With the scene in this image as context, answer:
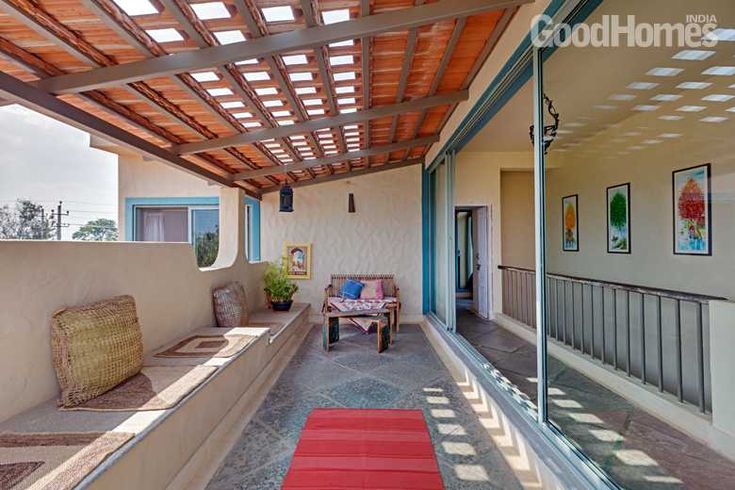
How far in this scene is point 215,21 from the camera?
2074mm

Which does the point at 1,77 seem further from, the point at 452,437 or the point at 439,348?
the point at 439,348

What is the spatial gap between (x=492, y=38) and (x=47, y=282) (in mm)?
3488

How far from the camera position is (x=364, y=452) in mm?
2498

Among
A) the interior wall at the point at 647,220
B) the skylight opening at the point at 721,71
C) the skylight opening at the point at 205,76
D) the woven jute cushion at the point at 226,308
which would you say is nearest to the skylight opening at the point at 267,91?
the skylight opening at the point at 205,76

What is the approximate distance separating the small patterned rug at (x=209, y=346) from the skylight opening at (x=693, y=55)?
4.32m

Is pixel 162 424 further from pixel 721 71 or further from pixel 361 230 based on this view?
pixel 361 230

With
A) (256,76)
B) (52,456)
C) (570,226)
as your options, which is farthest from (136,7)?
(570,226)

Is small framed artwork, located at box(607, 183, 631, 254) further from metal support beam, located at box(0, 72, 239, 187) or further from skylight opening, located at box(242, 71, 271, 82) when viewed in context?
metal support beam, located at box(0, 72, 239, 187)

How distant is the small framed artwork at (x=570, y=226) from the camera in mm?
5324

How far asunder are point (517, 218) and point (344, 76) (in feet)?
15.7

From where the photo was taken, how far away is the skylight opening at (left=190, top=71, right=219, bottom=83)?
104 inches

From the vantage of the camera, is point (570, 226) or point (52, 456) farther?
point (570, 226)

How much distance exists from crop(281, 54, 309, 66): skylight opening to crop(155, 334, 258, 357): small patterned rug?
2374 mm

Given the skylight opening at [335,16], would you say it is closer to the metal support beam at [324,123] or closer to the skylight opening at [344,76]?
the skylight opening at [344,76]
